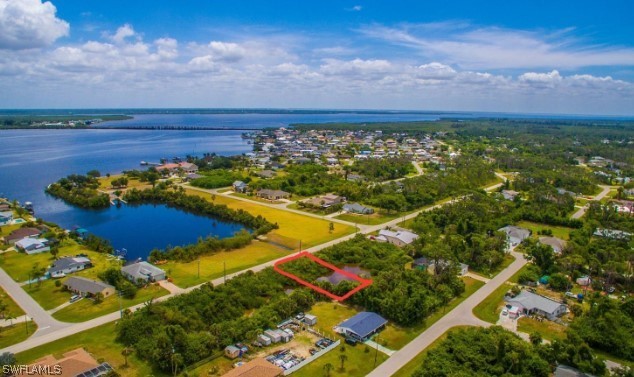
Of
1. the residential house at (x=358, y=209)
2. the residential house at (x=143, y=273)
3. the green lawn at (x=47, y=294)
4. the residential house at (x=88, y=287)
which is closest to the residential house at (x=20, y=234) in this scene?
the green lawn at (x=47, y=294)

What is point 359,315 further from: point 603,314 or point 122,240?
point 122,240

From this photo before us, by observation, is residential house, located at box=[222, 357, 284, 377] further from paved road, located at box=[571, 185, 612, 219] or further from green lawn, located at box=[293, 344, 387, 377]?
paved road, located at box=[571, 185, 612, 219]

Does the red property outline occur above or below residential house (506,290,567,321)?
above

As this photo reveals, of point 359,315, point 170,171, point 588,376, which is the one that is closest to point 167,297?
point 359,315

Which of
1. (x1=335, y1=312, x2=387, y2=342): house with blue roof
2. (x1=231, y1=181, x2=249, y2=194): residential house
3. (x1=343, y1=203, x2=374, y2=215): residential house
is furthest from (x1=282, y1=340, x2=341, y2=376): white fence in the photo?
(x1=231, y1=181, x2=249, y2=194): residential house

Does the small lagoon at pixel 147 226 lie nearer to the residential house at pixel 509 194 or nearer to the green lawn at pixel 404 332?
the green lawn at pixel 404 332

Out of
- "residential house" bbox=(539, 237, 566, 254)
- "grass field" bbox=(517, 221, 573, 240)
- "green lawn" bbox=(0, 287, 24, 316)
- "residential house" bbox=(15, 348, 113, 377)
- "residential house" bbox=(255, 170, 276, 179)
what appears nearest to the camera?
"residential house" bbox=(15, 348, 113, 377)
